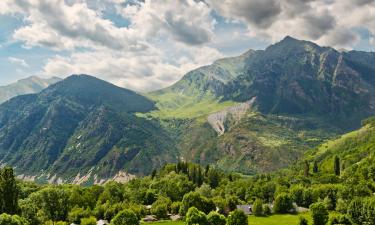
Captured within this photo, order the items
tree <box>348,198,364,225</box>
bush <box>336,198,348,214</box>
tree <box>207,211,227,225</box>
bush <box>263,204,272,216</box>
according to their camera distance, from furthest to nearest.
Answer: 1. bush <box>263,204,272,216</box>
2. bush <box>336,198,348,214</box>
3. tree <box>348,198,364,225</box>
4. tree <box>207,211,227,225</box>

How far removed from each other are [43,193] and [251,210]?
3972 inches

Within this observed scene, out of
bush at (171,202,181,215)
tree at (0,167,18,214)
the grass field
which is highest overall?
tree at (0,167,18,214)

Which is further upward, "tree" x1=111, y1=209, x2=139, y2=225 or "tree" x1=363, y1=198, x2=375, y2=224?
"tree" x1=363, y1=198, x2=375, y2=224

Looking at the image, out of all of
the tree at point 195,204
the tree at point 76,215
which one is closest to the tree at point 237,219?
the tree at point 195,204

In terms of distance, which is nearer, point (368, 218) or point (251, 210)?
point (368, 218)

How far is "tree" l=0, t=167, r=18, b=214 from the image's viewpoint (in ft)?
400

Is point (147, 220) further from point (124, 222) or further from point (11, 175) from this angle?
Answer: point (11, 175)

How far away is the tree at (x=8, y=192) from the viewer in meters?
122

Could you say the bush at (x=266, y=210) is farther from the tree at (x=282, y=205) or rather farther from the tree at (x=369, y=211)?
the tree at (x=369, y=211)

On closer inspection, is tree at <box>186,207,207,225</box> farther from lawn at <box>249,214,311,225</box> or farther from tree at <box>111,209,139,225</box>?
lawn at <box>249,214,311,225</box>

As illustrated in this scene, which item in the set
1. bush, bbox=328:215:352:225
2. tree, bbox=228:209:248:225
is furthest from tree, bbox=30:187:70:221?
bush, bbox=328:215:352:225

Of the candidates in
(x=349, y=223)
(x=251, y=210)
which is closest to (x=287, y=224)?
(x=349, y=223)

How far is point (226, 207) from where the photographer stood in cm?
19212

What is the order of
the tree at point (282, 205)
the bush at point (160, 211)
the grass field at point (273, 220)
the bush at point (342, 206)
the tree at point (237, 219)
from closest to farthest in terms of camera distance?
1. the tree at point (237, 219)
2. the grass field at point (273, 220)
3. the bush at point (160, 211)
4. the bush at point (342, 206)
5. the tree at point (282, 205)
